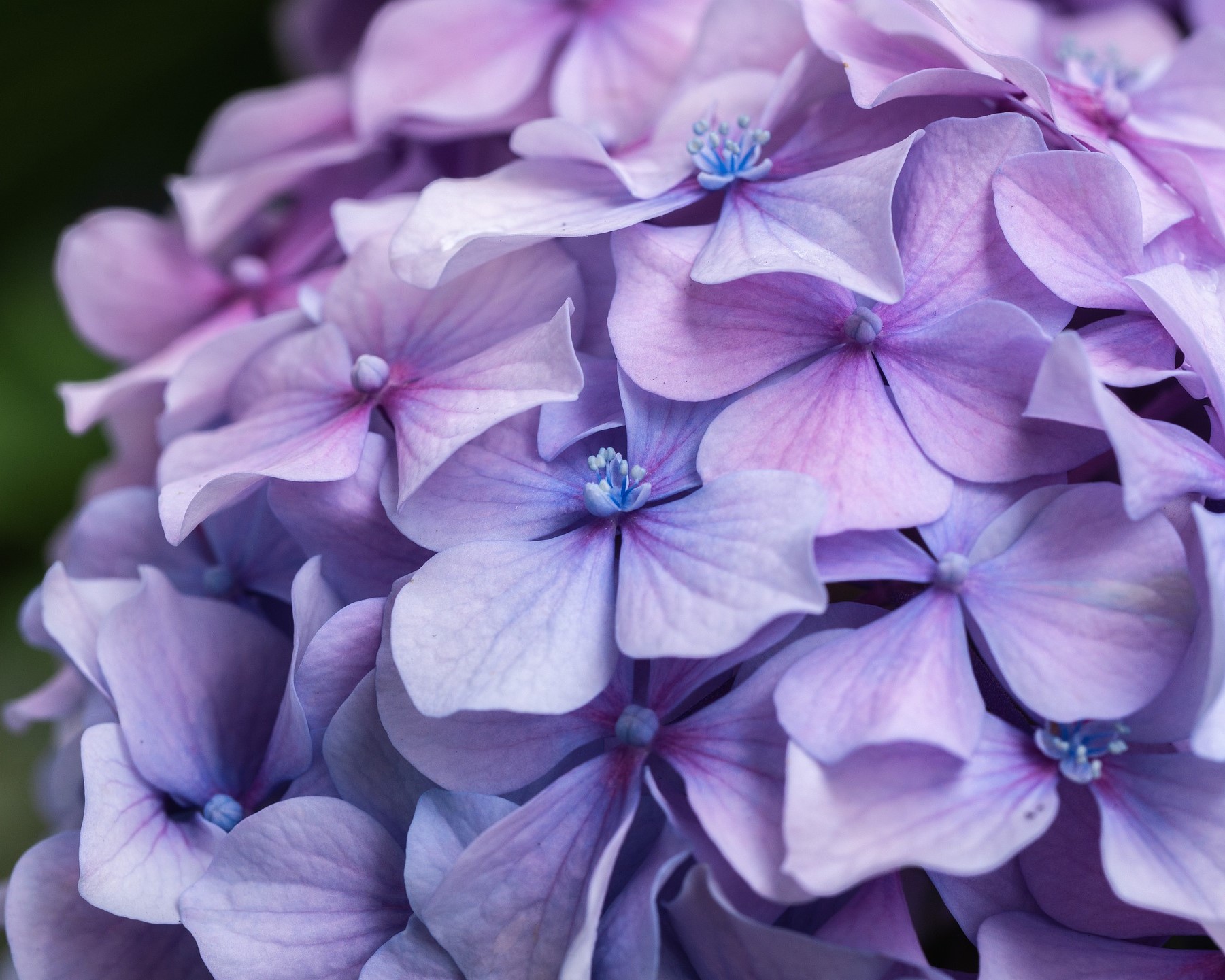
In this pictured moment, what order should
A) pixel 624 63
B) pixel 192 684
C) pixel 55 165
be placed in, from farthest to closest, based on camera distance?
pixel 55 165
pixel 624 63
pixel 192 684

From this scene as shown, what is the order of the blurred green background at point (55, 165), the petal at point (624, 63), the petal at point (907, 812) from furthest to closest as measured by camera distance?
the blurred green background at point (55, 165), the petal at point (624, 63), the petal at point (907, 812)

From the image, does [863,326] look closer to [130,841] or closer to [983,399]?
[983,399]

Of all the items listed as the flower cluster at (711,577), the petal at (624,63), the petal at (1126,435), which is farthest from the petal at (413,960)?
the petal at (624,63)

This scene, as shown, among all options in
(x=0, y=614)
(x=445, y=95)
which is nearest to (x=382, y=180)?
(x=445, y=95)

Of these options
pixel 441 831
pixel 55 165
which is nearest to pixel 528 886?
pixel 441 831

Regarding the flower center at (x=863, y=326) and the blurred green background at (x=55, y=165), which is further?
the blurred green background at (x=55, y=165)

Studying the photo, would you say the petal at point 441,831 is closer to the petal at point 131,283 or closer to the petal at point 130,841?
the petal at point 130,841
